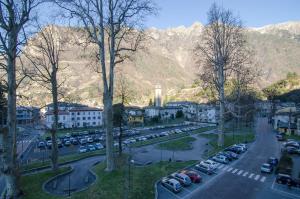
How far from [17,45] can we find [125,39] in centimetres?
787

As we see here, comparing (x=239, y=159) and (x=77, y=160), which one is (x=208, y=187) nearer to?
(x=239, y=159)

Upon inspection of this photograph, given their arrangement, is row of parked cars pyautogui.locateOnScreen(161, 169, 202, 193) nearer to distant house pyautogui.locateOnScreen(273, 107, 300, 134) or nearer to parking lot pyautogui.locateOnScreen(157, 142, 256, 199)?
parking lot pyautogui.locateOnScreen(157, 142, 256, 199)

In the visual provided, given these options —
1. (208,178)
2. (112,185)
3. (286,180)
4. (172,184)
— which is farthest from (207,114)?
(112,185)

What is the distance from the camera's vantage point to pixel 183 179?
20016mm

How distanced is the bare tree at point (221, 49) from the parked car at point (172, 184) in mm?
15742

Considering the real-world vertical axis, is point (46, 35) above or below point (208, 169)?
above

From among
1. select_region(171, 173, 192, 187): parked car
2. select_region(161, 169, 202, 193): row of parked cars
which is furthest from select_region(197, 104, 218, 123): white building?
select_region(171, 173, 192, 187): parked car

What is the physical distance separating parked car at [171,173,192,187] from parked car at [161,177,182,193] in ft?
3.27

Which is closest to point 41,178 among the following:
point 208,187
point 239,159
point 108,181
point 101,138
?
point 108,181

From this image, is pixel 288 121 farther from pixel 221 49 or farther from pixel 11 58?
pixel 11 58

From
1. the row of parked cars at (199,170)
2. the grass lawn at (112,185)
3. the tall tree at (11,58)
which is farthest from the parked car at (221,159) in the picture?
the tall tree at (11,58)

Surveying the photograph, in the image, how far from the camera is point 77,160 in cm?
2895

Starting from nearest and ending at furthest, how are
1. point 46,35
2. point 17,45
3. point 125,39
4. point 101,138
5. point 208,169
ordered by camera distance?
point 17,45, point 125,39, point 46,35, point 208,169, point 101,138

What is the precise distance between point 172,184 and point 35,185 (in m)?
9.27
